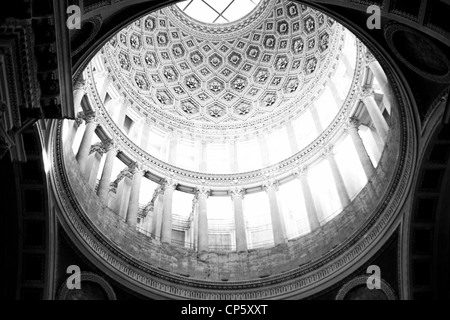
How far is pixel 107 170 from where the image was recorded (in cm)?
2323

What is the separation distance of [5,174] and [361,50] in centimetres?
1571

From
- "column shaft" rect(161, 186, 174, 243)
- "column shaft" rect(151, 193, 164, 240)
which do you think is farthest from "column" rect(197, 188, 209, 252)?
"column shaft" rect(151, 193, 164, 240)

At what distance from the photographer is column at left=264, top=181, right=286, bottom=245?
23.4 meters

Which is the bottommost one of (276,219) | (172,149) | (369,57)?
(276,219)

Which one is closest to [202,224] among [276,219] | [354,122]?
[276,219]

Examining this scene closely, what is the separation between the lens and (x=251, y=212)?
27.0 m

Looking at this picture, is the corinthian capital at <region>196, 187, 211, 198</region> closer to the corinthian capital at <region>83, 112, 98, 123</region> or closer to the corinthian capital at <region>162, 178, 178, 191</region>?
the corinthian capital at <region>162, 178, 178, 191</region>

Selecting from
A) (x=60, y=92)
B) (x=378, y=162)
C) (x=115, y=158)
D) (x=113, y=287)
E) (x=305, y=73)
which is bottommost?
(x=113, y=287)

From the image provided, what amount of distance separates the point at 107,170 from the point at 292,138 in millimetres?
10376

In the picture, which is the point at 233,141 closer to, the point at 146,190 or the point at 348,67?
the point at 146,190

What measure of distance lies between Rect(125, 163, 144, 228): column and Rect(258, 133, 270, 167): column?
684cm

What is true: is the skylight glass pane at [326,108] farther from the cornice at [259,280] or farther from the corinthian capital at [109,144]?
the corinthian capital at [109,144]
